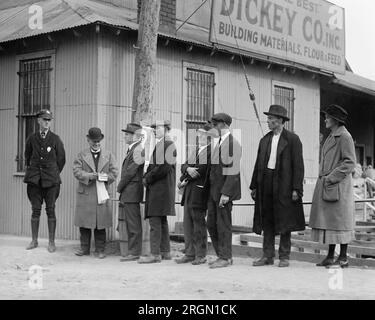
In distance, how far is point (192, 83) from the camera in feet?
40.6

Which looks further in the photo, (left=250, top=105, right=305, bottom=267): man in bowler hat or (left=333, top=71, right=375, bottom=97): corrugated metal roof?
(left=333, top=71, right=375, bottom=97): corrugated metal roof

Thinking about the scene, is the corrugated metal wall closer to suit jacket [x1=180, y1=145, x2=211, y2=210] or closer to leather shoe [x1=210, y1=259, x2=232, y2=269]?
suit jacket [x1=180, y1=145, x2=211, y2=210]

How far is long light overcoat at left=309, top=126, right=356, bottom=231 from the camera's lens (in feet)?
26.6

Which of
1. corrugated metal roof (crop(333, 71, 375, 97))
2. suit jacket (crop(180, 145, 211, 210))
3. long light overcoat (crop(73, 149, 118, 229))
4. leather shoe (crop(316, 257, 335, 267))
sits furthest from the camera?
corrugated metal roof (crop(333, 71, 375, 97))

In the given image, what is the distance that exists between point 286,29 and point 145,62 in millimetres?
5231

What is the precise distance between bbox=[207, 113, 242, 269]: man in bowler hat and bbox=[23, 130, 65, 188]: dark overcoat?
261 centimetres

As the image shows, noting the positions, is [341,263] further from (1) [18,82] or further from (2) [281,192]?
(1) [18,82]

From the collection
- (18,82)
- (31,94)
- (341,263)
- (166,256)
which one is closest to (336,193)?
(341,263)

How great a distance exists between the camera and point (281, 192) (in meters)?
8.30

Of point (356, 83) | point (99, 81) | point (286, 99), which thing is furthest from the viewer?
point (356, 83)

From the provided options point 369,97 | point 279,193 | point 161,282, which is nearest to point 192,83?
point 279,193

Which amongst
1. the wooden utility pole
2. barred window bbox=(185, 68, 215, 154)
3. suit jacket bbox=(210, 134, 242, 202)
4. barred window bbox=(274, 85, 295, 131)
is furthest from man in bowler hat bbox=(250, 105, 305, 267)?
barred window bbox=(274, 85, 295, 131)

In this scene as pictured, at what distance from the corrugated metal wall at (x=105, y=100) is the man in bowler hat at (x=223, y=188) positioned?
268 cm

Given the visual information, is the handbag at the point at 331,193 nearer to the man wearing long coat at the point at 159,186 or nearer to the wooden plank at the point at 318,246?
the wooden plank at the point at 318,246
